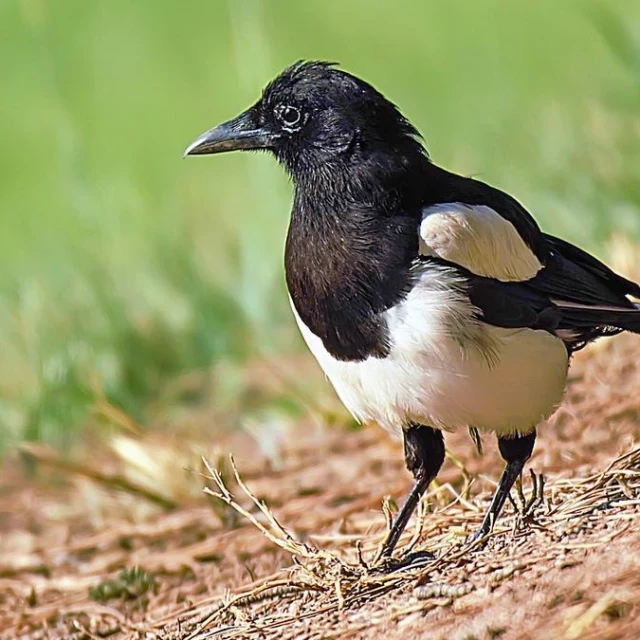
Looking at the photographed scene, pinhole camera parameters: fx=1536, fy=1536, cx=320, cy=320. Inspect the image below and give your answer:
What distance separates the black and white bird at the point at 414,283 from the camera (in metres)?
3.16

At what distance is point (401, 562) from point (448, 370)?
16.2 inches

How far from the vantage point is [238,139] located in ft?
11.9

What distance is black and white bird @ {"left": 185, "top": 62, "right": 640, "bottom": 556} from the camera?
3158 mm

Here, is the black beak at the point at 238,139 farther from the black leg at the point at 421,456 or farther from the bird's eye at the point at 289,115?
the black leg at the point at 421,456

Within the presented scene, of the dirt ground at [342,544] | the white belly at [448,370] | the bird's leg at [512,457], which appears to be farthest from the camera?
the bird's leg at [512,457]

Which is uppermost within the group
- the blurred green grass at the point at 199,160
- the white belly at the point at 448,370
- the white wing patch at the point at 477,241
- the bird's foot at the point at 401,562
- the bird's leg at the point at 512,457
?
the blurred green grass at the point at 199,160

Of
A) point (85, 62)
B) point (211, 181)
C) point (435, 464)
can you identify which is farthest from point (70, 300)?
point (85, 62)

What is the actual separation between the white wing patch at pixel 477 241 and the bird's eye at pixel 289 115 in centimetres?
43

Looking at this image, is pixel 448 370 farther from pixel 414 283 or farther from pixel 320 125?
pixel 320 125

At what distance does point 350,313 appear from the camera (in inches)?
125

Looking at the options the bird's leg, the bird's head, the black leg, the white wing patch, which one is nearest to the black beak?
the bird's head

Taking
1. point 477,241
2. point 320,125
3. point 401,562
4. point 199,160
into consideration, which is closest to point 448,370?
point 477,241

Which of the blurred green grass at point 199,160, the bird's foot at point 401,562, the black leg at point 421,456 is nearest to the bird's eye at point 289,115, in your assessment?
the black leg at point 421,456

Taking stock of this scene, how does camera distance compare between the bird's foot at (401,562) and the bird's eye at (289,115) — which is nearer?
the bird's foot at (401,562)
